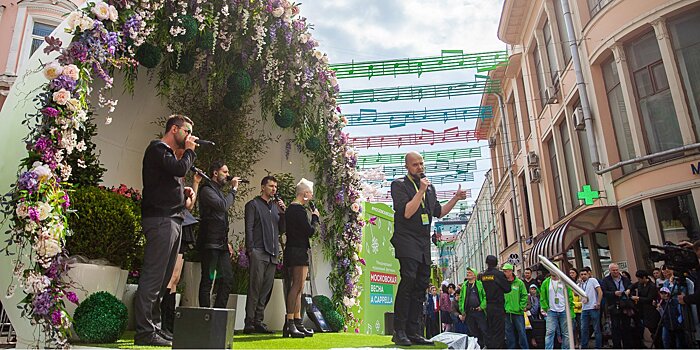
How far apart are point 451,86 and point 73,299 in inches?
549

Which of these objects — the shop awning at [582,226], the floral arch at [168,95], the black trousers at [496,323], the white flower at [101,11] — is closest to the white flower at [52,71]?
the floral arch at [168,95]

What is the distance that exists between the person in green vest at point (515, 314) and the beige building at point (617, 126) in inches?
156

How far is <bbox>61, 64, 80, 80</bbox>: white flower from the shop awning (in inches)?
428

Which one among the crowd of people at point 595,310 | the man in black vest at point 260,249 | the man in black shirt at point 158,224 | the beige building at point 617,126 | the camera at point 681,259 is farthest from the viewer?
the beige building at point 617,126

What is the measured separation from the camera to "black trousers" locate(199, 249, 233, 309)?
4586 millimetres

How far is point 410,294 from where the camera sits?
389 cm

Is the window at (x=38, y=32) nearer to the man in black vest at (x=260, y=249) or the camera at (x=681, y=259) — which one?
the man in black vest at (x=260, y=249)

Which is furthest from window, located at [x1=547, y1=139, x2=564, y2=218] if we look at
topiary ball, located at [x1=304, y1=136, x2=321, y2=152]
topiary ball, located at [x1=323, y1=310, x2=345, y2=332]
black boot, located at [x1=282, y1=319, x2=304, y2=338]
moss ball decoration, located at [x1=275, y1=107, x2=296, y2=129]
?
black boot, located at [x1=282, y1=319, x2=304, y2=338]

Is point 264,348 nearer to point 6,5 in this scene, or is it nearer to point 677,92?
point 677,92

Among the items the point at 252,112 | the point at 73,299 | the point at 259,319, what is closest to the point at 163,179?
the point at 73,299

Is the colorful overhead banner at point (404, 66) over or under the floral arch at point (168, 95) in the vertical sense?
over

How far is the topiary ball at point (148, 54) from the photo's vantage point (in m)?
5.05

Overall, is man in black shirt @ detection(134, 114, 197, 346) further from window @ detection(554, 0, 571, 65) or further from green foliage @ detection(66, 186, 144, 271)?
window @ detection(554, 0, 571, 65)

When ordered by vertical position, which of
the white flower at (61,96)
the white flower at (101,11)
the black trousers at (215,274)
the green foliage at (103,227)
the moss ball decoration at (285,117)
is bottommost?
the black trousers at (215,274)
